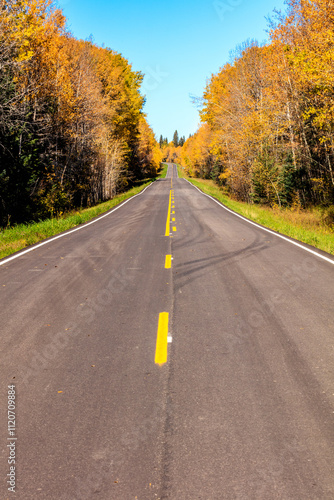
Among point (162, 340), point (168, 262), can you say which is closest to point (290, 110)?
point (168, 262)

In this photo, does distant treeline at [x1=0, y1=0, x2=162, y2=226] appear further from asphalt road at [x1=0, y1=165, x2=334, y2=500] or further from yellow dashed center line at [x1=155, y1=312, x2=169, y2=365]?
yellow dashed center line at [x1=155, y1=312, x2=169, y2=365]

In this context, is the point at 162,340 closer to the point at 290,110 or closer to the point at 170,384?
the point at 170,384

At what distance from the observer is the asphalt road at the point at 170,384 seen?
6.91 ft

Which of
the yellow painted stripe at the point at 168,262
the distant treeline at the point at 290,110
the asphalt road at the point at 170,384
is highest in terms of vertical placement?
the distant treeline at the point at 290,110

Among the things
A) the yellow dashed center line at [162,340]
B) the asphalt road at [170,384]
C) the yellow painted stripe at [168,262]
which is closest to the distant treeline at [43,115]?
the yellow painted stripe at [168,262]

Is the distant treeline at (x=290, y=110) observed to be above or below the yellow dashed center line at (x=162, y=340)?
above

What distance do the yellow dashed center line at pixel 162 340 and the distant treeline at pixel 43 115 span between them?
11.1m

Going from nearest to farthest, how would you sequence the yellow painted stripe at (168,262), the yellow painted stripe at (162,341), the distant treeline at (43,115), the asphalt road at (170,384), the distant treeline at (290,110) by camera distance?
1. the asphalt road at (170,384)
2. the yellow painted stripe at (162,341)
3. the yellow painted stripe at (168,262)
4. the distant treeline at (290,110)
5. the distant treeline at (43,115)

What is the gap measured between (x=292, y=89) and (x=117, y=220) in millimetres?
12340

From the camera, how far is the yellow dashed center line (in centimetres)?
348

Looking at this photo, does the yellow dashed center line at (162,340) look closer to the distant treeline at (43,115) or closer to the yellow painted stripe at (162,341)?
the yellow painted stripe at (162,341)

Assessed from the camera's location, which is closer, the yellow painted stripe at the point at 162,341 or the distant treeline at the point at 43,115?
the yellow painted stripe at the point at 162,341

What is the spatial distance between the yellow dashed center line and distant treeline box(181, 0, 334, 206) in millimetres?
11300

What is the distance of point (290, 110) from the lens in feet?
61.3
